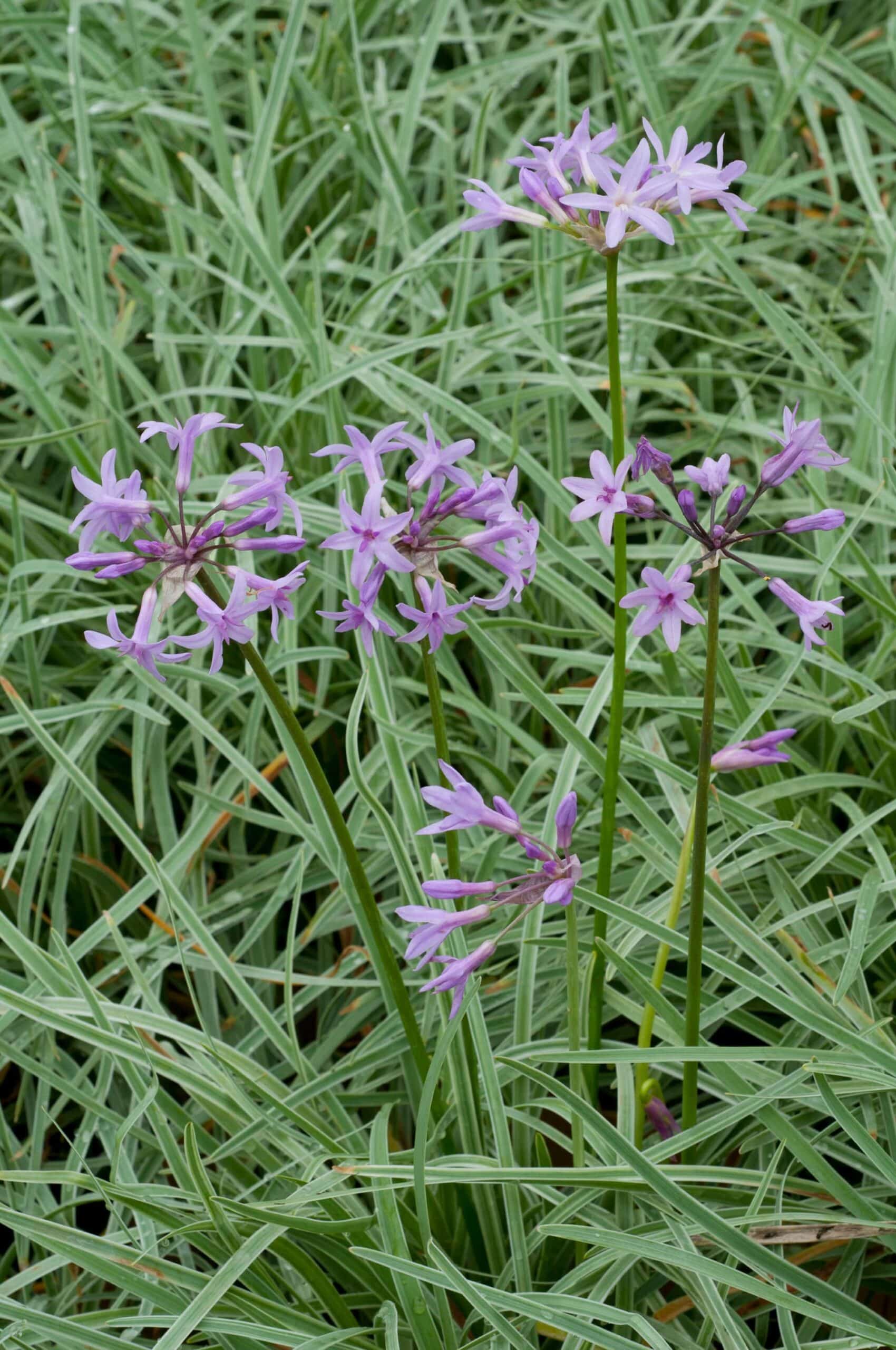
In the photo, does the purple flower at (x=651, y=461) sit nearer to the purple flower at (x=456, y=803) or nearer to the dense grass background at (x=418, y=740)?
the purple flower at (x=456, y=803)

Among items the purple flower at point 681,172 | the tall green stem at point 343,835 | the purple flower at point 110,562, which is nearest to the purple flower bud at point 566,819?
the tall green stem at point 343,835

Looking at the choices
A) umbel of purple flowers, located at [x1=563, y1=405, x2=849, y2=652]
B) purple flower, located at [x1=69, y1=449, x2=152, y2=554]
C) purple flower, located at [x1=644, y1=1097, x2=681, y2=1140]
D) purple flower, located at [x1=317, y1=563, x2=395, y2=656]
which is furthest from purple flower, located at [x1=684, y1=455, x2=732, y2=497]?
purple flower, located at [x1=644, y1=1097, x2=681, y2=1140]

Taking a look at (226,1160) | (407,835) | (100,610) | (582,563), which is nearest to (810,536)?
(582,563)

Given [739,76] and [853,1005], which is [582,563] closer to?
[853,1005]

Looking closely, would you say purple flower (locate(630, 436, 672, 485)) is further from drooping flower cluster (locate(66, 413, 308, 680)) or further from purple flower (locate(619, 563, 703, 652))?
drooping flower cluster (locate(66, 413, 308, 680))

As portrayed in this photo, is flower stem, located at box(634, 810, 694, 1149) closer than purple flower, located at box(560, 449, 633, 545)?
No

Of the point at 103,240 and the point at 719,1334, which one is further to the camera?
the point at 103,240
